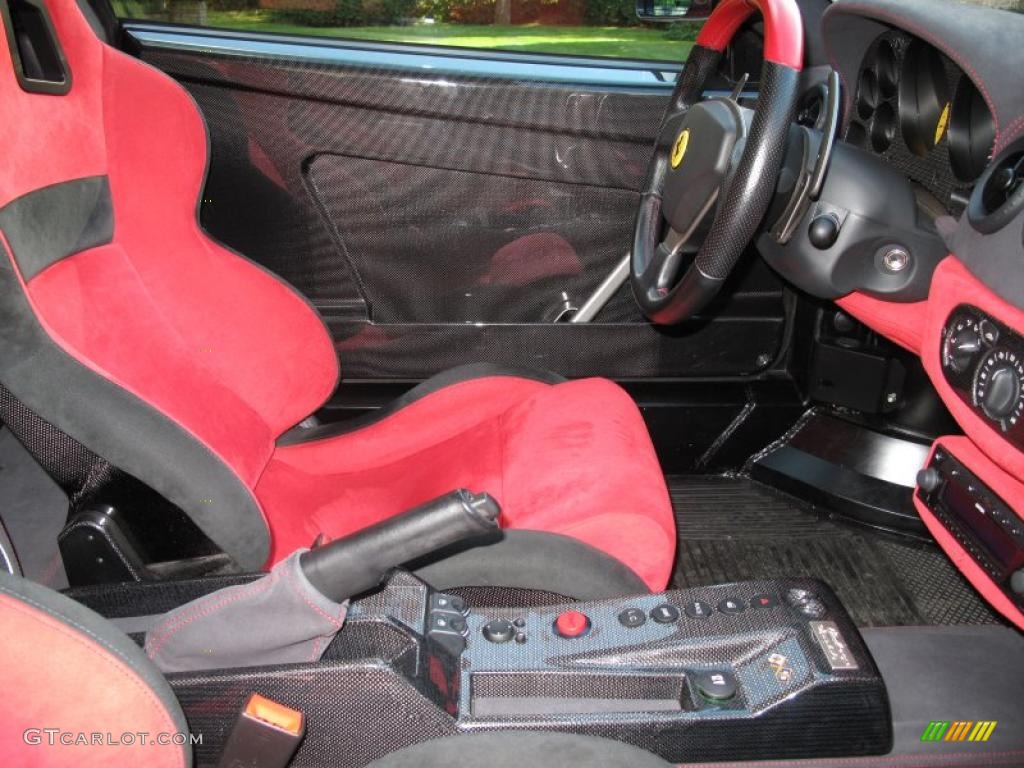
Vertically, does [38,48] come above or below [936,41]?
below

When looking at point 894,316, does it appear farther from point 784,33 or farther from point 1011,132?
point 784,33

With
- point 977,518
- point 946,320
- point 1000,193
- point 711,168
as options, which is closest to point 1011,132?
point 1000,193

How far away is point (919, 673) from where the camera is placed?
4.72ft

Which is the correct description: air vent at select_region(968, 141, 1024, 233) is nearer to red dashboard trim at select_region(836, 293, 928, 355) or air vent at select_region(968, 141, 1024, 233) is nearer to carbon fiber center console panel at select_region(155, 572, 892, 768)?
red dashboard trim at select_region(836, 293, 928, 355)

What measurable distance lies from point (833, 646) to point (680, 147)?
2.37ft

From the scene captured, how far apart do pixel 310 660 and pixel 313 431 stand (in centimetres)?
62

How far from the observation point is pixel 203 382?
116 centimetres

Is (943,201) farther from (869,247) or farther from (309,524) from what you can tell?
(309,524)

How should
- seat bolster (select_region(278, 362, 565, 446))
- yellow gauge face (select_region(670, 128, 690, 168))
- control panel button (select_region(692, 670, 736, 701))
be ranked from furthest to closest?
seat bolster (select_region(278, 362, 565, 446)), yellow gauge face (select_region(670, 128, 690, 168)), control panel button (select_region(692, 670, 736, 701))

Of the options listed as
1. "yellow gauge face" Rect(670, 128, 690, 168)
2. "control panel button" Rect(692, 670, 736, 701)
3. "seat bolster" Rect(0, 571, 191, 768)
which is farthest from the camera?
"yellow gauge face" Rect(670, 128, 690, 168)

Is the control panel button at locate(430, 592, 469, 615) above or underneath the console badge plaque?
underneath

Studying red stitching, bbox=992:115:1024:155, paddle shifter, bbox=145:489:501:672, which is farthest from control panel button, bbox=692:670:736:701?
red stitching, bbox=992:115:1024:155

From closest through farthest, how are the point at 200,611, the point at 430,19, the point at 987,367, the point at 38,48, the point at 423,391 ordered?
the point at 200,611, the point at 38,48, the point at 987,367, the point at 423,391, the point at 430,19

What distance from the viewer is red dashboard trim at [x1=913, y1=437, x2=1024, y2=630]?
1.15 m
